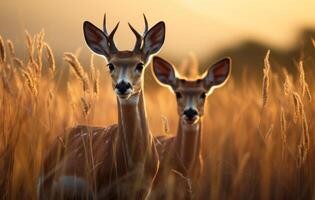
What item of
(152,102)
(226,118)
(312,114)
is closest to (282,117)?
(312,114)

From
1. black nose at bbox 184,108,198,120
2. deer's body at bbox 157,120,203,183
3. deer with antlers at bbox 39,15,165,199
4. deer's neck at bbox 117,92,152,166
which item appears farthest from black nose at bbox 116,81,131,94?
deer's body at bbox 157,120,203,183

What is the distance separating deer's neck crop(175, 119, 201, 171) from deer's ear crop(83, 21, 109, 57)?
1.29m

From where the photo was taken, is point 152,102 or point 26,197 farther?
point 152,102

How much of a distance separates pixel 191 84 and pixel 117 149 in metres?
2.20

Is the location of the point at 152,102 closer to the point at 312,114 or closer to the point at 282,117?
the point at 312,114

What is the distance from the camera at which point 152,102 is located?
36.9 ft

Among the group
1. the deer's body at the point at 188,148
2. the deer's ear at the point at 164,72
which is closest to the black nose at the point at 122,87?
the deer's body at the point at 188,148

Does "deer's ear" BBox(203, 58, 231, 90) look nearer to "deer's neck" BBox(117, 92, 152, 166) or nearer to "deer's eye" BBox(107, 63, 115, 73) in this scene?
"deer's eye" BBox(107, 63, 115, 73)

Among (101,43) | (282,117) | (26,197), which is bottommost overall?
(26,197)

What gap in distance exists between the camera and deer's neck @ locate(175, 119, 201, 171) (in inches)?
312

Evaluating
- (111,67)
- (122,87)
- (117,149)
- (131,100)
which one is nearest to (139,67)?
(111,67)

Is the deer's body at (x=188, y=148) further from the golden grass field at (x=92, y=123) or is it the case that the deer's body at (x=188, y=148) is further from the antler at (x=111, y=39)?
the antler at (x=111, y=39)

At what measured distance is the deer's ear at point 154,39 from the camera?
22.9ft

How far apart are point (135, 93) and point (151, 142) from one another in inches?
14.5
